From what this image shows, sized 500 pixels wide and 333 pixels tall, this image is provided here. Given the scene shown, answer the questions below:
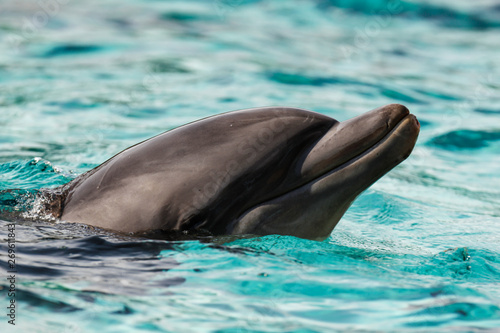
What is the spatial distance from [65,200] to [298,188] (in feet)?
5.35

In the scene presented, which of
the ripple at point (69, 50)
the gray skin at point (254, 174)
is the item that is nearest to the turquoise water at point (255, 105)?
the ripple at point (69, 50)

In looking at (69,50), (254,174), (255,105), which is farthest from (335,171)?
(69,50)

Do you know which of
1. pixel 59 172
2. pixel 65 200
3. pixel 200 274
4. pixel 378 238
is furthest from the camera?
pixel 59 172

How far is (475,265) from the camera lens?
5102 mm

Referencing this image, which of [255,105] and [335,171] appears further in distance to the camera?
[255,105]

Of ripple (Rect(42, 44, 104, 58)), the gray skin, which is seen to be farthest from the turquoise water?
the gray skin

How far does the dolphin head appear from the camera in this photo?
4.38 metres

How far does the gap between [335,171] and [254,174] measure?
52cm

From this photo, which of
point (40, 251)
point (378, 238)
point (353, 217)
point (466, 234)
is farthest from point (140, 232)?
point (466, 234)

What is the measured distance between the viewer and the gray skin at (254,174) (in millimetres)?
4355

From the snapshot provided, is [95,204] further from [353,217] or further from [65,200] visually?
[353,217]

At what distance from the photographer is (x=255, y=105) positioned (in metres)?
12.2

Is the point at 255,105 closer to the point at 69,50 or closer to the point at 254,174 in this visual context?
the point at 69,50

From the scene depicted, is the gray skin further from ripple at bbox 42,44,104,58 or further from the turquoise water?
ripple at bbox 42,44,104,58
